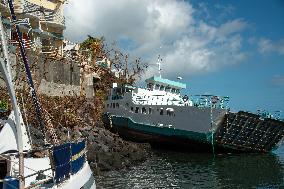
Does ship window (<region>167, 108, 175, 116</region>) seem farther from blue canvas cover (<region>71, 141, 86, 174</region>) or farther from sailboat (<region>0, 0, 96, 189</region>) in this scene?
sailboat (<region>0, 0, 96, 189</region>)

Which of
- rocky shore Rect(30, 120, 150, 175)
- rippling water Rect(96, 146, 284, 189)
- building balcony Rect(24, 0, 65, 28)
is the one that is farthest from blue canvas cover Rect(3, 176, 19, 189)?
building balcony Rect(24, 0, 65, 28)

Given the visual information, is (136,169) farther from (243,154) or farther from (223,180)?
(243,154)

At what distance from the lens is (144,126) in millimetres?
40688

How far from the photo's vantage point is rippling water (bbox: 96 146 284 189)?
23875 mm

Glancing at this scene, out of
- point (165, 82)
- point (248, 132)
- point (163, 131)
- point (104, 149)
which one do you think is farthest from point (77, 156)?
point (165, 82)

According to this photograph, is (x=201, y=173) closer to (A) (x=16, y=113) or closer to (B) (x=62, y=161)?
(B) (x=62, y=161)

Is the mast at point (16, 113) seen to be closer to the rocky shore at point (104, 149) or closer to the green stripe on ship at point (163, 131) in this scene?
the rocky shore at point (104, 149)

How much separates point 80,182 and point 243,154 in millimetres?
26980

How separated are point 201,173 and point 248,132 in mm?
11751

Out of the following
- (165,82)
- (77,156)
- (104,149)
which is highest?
(165,82)

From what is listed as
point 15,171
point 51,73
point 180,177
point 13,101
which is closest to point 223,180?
point 180,177

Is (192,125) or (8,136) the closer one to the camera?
(8,136)

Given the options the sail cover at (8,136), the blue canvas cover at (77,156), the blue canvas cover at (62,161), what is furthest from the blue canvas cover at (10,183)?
the blue canvas cover at (77,156)

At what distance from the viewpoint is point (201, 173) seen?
2777cm
